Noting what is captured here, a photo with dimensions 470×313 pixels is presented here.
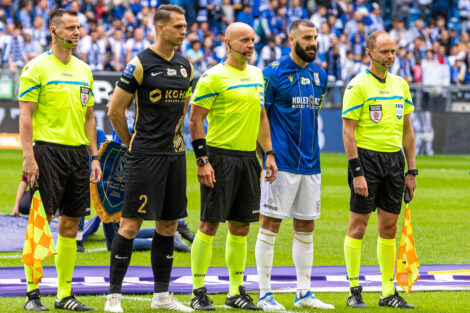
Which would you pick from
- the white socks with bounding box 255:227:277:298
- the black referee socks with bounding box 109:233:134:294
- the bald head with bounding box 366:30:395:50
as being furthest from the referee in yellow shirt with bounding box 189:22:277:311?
the bald head with bounding box 366:30:395:50

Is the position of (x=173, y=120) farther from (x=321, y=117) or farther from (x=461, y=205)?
(x=321, y=117)

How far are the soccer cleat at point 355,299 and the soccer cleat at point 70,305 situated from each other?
6.96 feet

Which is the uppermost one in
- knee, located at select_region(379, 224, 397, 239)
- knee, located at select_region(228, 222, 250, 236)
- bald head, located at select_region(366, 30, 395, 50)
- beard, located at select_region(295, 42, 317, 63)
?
bald head, located at select_region(366, 30, 395, 50)

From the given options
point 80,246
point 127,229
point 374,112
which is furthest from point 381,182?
point 80,246

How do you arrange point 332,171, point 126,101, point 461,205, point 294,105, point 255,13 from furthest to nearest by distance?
1. point 255,13
2. point 332,171
3. point 461,205
4. point 294,105
5. point 126,101

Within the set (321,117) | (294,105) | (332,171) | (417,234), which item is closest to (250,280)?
(294,105)

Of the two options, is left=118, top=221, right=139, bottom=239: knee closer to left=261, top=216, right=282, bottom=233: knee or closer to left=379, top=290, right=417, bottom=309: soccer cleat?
left=261, top=216, right=282, bottom=233: knee

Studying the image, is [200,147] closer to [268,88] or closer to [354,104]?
[268,88]

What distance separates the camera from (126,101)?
21.8 ft

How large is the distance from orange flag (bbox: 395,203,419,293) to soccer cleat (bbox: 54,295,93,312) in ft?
8.74

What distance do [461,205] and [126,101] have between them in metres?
10.1

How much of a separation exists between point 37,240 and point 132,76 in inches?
56.6

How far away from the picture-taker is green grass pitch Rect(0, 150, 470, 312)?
24.3ft

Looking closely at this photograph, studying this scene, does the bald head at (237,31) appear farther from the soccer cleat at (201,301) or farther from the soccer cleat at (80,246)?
the soccer cleat at (80,246)
